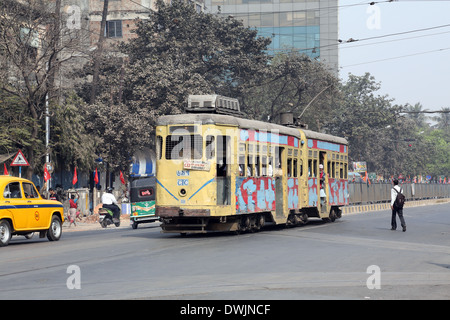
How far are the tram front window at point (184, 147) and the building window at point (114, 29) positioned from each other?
47.1 m

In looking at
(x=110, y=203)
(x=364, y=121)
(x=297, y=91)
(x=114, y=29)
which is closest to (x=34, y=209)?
(x=110, y=203)

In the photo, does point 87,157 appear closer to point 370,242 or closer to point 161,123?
point 161,123

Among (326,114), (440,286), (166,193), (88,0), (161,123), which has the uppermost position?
(88,0)

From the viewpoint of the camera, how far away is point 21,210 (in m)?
20.4

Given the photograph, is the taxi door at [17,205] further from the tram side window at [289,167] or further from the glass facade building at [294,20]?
the glass facade building at [294,20]

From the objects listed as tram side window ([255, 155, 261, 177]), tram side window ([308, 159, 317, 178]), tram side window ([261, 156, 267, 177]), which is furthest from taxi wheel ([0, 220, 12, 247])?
tram side window ([308, 159, 317, 178])

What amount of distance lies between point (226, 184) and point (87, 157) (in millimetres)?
21122

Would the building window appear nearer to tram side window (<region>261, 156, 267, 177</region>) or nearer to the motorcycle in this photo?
the motorcycle

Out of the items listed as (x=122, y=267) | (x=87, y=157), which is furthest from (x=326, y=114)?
(x=122, y=267)

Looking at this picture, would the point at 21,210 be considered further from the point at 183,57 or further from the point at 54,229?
the point at 183,57

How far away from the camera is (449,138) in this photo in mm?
159125

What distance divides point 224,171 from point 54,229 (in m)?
5.74

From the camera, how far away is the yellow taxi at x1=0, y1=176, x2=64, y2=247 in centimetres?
2000

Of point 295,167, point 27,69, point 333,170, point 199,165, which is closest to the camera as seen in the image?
point 199,165
